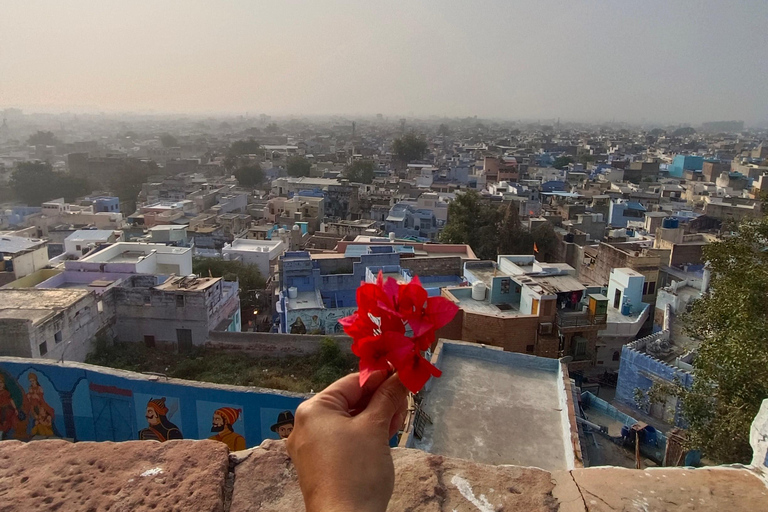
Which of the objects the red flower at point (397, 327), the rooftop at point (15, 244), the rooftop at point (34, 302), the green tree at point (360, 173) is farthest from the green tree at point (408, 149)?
the red flower at point (397, 327)

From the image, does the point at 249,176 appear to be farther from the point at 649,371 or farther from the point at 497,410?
Answer: the point at 497,410

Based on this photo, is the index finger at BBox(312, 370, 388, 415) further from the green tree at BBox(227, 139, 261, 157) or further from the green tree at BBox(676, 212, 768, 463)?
the green tree at BBox(227, 139, 261, 157)

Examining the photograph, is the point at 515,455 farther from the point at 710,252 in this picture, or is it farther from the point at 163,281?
the point at 163,281

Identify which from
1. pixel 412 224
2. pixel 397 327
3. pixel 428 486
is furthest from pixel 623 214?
pixel 397 327

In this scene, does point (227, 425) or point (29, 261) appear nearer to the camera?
point (227, 425)

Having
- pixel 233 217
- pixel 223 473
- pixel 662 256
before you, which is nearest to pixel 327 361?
pixel 223 473
